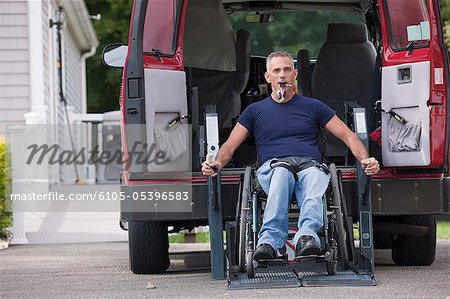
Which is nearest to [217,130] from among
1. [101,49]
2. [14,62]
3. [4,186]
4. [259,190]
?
[259,190]

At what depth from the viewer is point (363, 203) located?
24.4ft

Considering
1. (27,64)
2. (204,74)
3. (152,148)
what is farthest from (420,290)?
(27,64)

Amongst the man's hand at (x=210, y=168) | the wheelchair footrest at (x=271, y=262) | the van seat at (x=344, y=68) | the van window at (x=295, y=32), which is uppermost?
the van window at (x=295, y=32)

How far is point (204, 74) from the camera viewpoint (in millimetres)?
8719

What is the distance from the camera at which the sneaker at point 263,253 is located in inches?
263

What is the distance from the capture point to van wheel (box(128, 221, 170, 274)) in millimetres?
7910

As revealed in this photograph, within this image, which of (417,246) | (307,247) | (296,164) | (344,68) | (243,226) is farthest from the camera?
(344,68)

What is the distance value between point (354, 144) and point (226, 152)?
2.73 ft

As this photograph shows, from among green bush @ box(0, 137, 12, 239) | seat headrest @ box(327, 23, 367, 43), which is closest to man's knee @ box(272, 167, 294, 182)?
seat headrest @ box(327, 23, 367, 43)

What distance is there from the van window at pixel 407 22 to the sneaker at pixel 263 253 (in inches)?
69.3

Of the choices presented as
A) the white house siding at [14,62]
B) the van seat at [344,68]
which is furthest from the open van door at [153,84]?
the white house siding at [14,62]

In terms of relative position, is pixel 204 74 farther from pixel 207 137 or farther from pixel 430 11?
pixel 430 11

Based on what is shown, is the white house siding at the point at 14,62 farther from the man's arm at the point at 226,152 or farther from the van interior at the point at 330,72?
the man's arm at the point at 226,152

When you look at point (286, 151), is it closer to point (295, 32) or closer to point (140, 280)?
point (140, 280)
